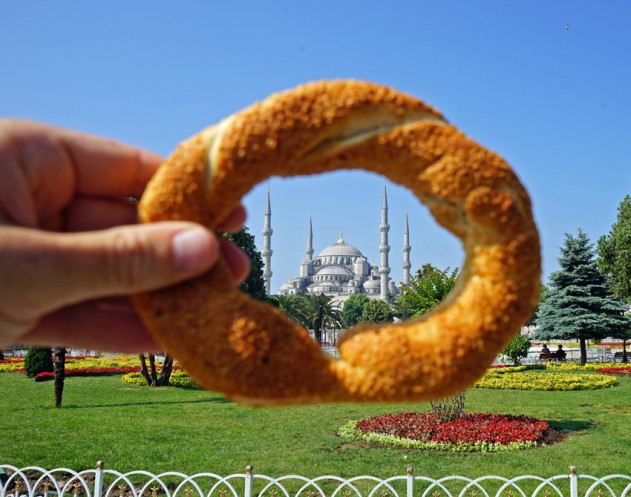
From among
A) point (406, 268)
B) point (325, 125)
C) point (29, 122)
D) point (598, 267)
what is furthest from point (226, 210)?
point (406, 268)

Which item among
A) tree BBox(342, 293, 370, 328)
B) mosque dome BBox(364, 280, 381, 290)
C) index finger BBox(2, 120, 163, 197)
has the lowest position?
index finger BBox(2, 120, 163, 197)

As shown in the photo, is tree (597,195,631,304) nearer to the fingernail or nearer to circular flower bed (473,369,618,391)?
circular flower bed (473,369,618,391)

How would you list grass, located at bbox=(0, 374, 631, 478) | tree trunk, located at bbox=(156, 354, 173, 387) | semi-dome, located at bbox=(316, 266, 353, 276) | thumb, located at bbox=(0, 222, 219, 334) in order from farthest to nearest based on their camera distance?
semi-dome, located at bbox=(316, 266, 353, 276)
tree trunk, located at bbox=(156, 354, 173, 387)
grass, located at bbox=(0, 374, 631, 478)
thumb, located at bbox=(0, 222, 219, 334)

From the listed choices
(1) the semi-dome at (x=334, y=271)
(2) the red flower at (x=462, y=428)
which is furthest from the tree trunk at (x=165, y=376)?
(1) the semi-dome at (x=334, y=271)

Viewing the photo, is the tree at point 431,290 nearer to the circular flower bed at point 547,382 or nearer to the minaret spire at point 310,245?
the circular flower bed at point 547,382

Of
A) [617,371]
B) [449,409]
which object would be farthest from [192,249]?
[617,371]

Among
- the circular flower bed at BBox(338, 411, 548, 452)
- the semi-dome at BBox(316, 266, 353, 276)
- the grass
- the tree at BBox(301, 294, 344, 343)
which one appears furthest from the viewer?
the semi-dome at BBox(316, 266, 353, 276)

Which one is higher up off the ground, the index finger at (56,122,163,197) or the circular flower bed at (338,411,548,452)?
the index finger at (56,122,163,197)

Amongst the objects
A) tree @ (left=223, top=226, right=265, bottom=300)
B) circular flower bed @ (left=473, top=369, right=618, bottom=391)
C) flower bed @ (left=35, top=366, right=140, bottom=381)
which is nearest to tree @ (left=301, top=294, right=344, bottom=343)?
tree @ (left=223, top=226, right=265, bottom=300)

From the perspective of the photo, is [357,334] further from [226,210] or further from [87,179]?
[87,179]

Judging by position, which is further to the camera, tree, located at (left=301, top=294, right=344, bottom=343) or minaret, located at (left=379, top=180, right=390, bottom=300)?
minaret, located at (left=379, top=180, right=390, bottom=300)
